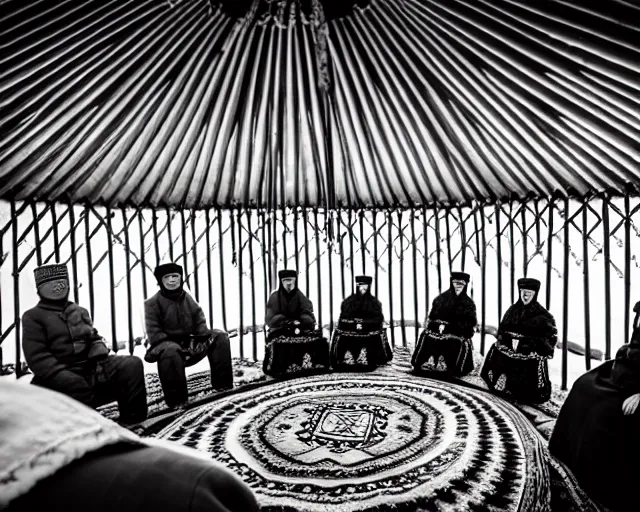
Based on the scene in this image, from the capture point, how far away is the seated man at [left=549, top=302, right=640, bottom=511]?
1.84m

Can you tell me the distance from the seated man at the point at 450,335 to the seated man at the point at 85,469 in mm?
3619

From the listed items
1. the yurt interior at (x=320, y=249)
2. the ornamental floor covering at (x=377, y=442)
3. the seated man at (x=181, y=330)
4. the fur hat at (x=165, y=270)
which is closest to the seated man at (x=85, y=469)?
the yurt interior at (x=320, y=249)

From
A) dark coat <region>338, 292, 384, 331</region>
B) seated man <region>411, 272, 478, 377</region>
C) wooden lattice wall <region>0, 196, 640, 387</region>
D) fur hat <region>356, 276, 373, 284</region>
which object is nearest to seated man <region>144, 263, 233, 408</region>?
wooden lattice wall <region>0, 196, 640, 387</region>

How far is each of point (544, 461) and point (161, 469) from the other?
2.33m

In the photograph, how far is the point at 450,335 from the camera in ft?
13.3

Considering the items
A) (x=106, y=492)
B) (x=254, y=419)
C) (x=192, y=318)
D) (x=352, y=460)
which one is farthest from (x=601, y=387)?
(x=192, y=318)

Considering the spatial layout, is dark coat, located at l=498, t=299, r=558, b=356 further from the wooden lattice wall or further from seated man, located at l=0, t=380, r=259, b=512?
seated man, located at l=0, t=380, r=259, b=512

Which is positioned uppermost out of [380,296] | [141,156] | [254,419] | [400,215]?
[141,156]

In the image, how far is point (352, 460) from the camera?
2418 mm

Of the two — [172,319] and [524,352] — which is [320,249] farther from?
[524,352]

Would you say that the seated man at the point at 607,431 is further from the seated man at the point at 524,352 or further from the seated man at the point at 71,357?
the seated man at the point at 71,357

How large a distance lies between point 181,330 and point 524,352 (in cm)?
270

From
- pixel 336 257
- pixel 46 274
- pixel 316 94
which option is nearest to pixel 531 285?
pixel 316 94

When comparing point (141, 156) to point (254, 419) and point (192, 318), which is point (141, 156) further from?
point (254, 419)
